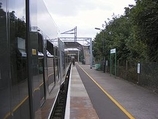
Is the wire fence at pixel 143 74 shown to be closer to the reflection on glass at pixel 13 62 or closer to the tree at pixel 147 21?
the tree at pixel 147 21

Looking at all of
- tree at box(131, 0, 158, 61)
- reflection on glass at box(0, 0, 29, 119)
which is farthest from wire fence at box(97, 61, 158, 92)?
reflection on glass at box(0, 0, 29, 119)

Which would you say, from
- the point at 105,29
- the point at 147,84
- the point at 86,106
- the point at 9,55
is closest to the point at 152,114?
the point at 86,106

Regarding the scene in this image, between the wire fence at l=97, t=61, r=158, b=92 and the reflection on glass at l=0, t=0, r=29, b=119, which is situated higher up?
the reflection on glass at l=0, t=0, r=29, b=119

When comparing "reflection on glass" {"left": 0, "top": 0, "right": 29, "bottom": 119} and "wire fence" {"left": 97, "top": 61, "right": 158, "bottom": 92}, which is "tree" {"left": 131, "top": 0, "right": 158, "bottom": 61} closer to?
"wire fence" {"left": 97, "top": 61, "right": 158, "bottom": 92}

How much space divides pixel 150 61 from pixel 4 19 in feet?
60.3

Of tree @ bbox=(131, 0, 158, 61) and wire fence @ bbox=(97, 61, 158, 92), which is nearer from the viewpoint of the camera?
tree @ bbox=(131, 0, 158, 61)

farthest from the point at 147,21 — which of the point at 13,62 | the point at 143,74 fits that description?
the point at 13,62

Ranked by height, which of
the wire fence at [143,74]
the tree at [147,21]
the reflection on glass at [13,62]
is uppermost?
the tree at [147,21]

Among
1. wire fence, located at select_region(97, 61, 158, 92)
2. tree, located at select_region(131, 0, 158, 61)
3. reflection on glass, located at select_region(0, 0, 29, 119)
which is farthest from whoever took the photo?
wire fence, located at select_region(97, 61, 158, 92)

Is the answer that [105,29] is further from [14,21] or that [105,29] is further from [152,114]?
[14,21]

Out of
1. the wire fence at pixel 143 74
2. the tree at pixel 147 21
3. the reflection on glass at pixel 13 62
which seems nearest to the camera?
the reflection on glass at pixel 13 62

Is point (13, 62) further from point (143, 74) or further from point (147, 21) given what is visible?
point (143, 74)

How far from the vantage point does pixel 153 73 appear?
19109 mm

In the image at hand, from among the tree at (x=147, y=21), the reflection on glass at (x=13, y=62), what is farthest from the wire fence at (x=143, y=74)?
the reflection on glass at (x=13, y=62)
